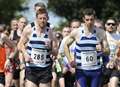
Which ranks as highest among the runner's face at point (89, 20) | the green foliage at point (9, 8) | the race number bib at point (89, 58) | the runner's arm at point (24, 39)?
the runner's face at point (89, 20)

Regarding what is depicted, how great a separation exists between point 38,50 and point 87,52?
98 centimetres

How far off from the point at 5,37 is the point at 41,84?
289 cm

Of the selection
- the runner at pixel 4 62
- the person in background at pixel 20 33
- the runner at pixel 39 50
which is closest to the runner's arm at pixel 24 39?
the runner at pixel 39 50

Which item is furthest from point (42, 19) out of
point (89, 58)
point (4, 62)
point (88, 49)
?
point (4, 62)

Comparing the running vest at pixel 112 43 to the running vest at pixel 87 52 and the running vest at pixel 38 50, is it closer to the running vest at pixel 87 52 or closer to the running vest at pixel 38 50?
the running vest at pixel 87 52

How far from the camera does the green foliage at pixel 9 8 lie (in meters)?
62.0

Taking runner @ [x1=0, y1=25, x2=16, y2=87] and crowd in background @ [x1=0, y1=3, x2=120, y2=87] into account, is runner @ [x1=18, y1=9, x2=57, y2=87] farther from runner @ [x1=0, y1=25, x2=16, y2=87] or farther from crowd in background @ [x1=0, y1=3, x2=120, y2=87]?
runner @ [x1=0, y1=25, x2=16, y2=87]

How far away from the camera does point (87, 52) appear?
12969 mm

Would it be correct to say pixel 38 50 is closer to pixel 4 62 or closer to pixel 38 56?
pixel 38 56

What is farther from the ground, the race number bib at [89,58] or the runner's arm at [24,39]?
the runner's arm at [24,39]

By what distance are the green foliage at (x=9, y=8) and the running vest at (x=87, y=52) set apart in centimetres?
→ 4829

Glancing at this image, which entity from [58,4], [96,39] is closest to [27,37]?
[96,39]

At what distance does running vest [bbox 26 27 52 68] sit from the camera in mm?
12773

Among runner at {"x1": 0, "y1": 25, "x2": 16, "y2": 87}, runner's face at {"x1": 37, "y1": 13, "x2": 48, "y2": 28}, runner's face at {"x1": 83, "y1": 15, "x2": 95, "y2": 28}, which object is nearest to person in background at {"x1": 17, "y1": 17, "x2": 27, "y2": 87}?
runner at {"x1": 0, "y1": 25, "x2": 16, "y2": 87}
